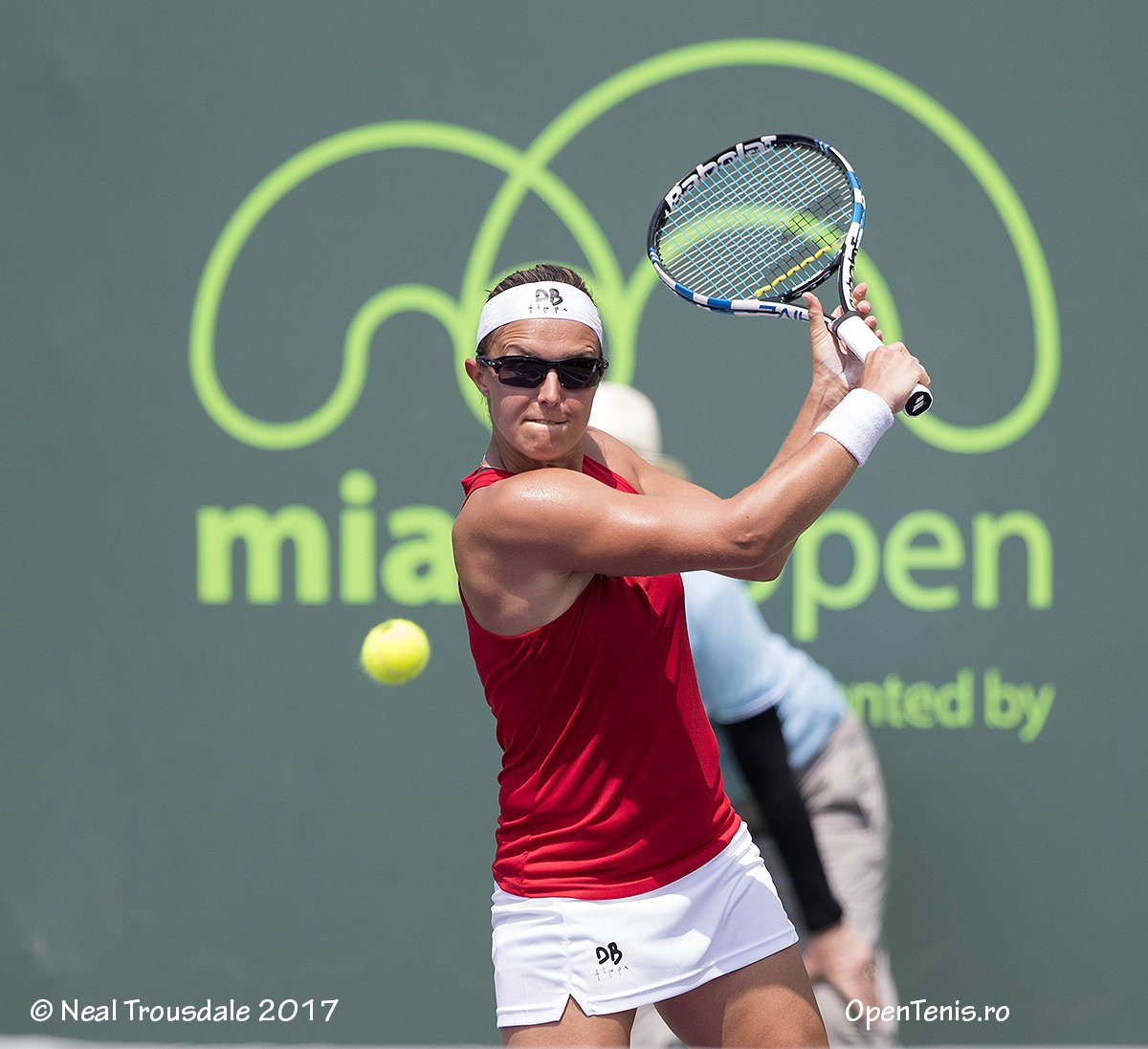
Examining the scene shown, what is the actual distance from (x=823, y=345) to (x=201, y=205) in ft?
6.93

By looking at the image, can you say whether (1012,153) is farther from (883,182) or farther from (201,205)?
(201,205)

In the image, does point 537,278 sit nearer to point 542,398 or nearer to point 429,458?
point 542,398

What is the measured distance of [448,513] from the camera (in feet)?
12.3

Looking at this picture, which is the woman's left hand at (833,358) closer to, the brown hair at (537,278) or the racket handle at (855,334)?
the racket handle at (855,334)

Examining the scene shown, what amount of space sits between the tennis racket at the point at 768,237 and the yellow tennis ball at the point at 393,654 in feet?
2.96

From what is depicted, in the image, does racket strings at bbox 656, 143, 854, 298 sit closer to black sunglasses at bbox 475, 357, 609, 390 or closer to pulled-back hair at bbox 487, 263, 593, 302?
pulled-back hair at bbox 487, 263, 593, 302

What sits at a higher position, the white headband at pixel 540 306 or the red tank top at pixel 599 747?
the white headband at pixel 540 306

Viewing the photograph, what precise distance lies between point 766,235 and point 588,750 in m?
1.05

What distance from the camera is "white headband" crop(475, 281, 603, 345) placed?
2170mm

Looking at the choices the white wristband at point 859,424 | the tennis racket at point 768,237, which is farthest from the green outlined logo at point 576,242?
the white wristband at point 859,424

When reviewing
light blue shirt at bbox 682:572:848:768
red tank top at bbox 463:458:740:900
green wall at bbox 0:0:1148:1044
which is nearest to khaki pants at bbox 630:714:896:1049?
light blue shirt at bbox 682:572:848:768

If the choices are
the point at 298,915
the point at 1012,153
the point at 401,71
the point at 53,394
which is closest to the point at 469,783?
the point at 298,915

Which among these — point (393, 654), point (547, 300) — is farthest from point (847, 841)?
point (547, 300)

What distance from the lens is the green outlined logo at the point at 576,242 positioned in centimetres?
368
